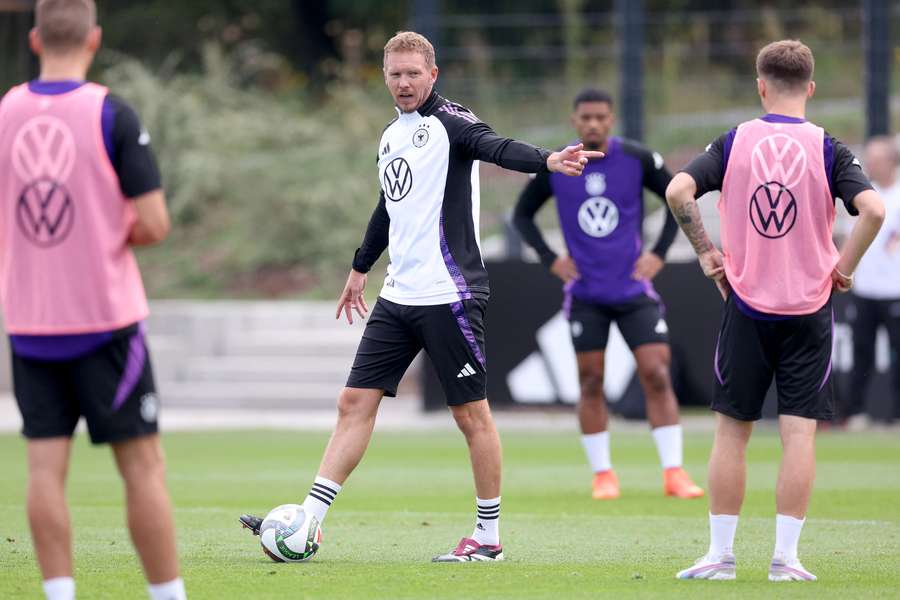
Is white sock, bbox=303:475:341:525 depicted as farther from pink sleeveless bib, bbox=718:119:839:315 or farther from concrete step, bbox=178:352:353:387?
concrete step, bbox=178:352:353:387

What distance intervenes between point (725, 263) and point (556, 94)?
1588cm

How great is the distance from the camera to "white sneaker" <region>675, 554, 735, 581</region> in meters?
6.30

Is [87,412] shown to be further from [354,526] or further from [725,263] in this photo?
[354,526]

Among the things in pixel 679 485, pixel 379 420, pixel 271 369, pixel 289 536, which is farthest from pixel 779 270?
pixel 271 369

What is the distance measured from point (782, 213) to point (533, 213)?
4655 mm

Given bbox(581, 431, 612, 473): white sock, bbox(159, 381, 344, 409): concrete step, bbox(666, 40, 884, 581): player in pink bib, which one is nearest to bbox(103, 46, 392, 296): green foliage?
bbox(159, 381, 344, 409): concrete step

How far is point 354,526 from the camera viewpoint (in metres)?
8.38

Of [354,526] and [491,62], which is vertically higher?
[491,62]

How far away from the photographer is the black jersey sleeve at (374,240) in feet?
24.2

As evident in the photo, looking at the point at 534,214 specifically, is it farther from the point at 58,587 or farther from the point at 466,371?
the point at 58,587

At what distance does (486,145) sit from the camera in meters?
6.76

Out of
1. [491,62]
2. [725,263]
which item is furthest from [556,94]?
[725,263]

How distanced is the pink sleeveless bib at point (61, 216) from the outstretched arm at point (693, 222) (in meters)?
2.36

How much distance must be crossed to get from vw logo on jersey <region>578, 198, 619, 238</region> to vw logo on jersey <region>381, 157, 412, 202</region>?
3.34 meters
